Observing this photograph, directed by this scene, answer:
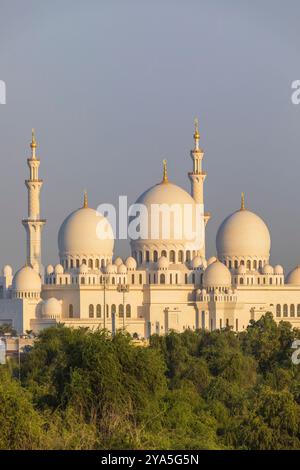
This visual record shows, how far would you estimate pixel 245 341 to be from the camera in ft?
188

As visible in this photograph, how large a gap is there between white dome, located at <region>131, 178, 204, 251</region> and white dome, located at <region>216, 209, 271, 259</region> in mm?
1273

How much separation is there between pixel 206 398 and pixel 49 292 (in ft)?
120

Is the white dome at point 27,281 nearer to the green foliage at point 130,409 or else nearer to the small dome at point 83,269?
the small dome at point 83,269

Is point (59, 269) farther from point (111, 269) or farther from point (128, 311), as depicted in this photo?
point (128, 311)

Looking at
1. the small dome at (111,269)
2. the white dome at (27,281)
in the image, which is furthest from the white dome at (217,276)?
the white dome at (27,281)

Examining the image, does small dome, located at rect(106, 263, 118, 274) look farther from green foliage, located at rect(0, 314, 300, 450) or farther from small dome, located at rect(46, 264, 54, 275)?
green foliage, located at rect(0, 314, 300, 450)

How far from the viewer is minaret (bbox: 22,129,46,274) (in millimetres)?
72188

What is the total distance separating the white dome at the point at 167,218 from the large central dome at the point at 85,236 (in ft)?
4.25

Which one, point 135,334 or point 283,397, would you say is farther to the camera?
point 135,334

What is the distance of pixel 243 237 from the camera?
7450cm

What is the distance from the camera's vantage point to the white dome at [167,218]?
7225cm

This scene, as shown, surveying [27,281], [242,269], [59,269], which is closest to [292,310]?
[242,269]

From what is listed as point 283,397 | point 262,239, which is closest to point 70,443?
point 283,397

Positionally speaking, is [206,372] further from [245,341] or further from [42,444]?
[42,444]
